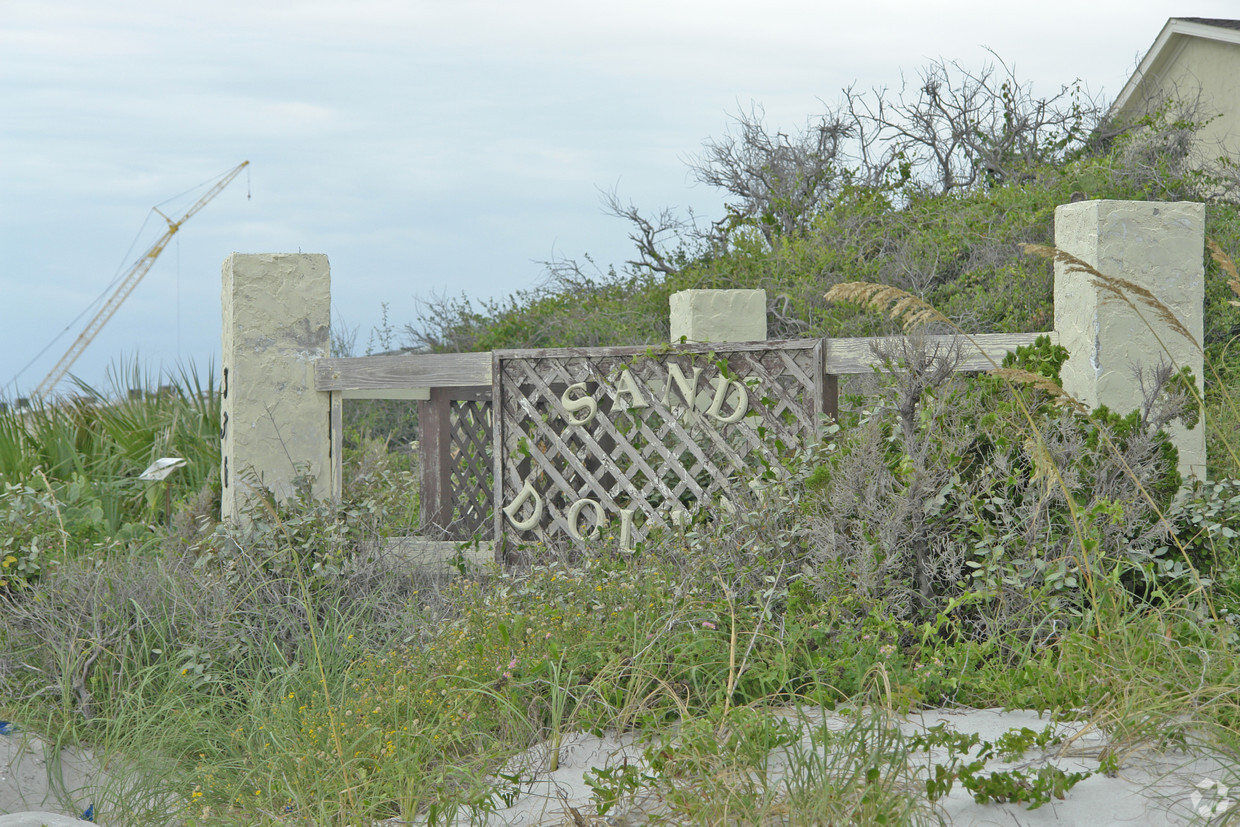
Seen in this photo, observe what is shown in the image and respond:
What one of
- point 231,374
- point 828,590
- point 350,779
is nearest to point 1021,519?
point 828,590

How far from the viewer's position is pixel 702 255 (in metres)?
12.4

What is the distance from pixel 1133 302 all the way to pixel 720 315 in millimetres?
2459

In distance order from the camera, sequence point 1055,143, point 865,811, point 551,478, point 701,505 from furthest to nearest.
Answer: point 1055,143 → point 551,478 → point 701,505 → point 865,811

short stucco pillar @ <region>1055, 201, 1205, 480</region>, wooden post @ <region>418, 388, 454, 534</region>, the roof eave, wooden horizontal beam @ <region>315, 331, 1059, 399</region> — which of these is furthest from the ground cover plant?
the roof eave

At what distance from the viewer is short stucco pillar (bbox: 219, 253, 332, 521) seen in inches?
224

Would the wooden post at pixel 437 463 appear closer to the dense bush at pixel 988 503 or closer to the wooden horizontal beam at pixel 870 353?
the wooden horizontal beam at pixel 870 353

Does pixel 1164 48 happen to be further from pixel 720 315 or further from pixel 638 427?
pixel 638 427

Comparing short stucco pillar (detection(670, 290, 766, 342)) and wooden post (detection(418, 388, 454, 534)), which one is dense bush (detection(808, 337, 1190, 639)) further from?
wooden post (detection(418, 388, 454, 534))

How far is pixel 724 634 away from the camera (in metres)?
3.56

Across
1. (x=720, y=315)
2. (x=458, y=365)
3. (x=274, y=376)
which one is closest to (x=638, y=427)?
(x=458, y=365)

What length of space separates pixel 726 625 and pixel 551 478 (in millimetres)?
1814

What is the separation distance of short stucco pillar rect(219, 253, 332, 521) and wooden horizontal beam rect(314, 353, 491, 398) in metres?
0.16

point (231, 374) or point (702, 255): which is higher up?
point (702, 255)

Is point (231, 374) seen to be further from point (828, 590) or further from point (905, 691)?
point (905, 691)
